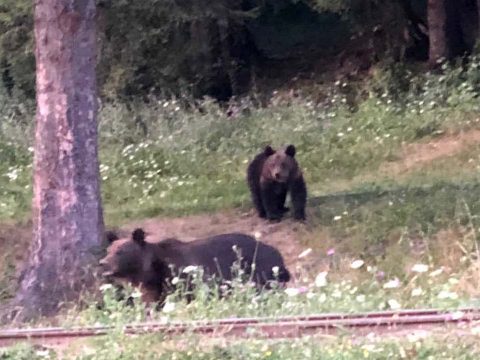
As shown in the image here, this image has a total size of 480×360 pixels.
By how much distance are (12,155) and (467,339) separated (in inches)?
600

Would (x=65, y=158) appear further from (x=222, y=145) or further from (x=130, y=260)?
(x=222, y=145)

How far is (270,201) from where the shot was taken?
1403 centimetres

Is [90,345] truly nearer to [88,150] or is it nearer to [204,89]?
[88,150]

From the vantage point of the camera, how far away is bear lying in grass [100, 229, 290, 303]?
9.68m

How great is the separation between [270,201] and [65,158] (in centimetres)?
389

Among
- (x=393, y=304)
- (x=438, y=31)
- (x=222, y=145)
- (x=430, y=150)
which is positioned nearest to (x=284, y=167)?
(x=430, y=150)

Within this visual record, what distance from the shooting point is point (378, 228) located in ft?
41.5

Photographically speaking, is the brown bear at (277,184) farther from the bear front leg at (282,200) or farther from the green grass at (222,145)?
the green grass at (222,145)

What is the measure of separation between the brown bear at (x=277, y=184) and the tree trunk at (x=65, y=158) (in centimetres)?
350

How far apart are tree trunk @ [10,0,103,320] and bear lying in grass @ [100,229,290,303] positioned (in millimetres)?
573

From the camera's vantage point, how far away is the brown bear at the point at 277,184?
539 inches

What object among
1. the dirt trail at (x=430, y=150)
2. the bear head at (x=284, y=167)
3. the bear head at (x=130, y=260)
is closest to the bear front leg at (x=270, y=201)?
the bear head at (x=284, y=167)

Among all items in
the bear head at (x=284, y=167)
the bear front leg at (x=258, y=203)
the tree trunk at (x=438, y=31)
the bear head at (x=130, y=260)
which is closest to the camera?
the bear head at (x=130, y=260)

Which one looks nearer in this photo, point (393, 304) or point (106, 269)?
point (393, 304)
